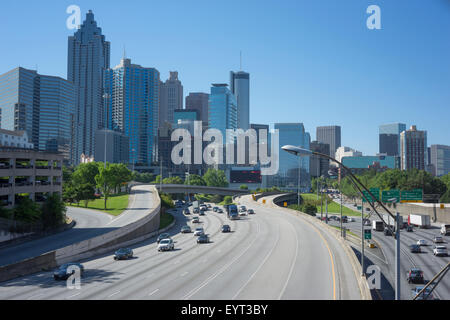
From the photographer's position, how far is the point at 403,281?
4097 centimetres

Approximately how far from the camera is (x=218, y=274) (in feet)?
101

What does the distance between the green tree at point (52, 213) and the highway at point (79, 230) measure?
6.44 feet

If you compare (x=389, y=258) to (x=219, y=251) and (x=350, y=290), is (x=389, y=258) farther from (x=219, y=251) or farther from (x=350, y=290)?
(x=350, y=290)

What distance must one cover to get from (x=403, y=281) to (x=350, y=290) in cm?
2033

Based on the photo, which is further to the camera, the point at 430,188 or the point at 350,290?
the point at 430,188

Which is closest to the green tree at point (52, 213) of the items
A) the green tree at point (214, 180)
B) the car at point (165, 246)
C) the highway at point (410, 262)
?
the car at point (165, 246)

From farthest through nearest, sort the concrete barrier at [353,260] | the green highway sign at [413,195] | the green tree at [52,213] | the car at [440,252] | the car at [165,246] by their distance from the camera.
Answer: the green highway sign at [413,195] < the car at [440,252] < the green tree at [52,213] < the car at [165,246] < the concrete barrier at [353,260]

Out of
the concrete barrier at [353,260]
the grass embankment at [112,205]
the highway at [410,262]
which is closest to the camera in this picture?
the concrete barrier at [353,260]

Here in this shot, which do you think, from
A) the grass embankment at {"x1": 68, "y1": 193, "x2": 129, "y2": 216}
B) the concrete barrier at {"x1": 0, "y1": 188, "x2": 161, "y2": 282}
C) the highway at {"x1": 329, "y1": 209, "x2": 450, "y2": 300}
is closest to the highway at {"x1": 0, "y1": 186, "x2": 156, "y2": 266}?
the grass embankment at {"x1": 68, "y1": 193, "x2": 129, "y2": 216}

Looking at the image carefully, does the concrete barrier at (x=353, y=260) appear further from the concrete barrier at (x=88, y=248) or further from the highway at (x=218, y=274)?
the concrete barrier at (x=88, y=248)

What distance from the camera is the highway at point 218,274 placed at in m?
24.2
